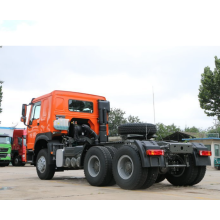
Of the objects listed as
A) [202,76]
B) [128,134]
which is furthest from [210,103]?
[128,134]

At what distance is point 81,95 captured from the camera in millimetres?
10977

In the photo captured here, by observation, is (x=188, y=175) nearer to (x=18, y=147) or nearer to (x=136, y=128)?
(x=136, y=128)

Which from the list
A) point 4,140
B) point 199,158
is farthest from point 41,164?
point 4,140

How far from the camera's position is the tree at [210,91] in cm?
2677

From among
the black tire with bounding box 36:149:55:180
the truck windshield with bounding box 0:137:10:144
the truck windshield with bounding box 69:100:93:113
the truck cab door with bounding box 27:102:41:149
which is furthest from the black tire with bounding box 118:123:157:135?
the truck windshield with bounding box 0:137:10:144

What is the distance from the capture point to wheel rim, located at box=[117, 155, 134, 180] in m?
7.70

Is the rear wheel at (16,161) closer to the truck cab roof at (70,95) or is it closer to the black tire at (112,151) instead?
the truck cab roof at (70,95)

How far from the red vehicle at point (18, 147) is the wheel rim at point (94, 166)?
16.5 m

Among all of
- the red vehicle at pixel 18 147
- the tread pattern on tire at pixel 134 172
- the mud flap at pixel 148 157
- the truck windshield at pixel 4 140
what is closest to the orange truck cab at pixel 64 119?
the tread pattern on tire at pixel 134 172

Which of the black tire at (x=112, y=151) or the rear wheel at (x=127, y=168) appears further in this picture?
the black tire at (x=112, y=151)

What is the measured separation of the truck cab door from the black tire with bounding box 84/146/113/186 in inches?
113

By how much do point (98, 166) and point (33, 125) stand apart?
3.63 m

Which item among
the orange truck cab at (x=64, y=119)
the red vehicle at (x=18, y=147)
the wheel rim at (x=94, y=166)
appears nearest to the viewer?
the wheel rim at (x=94, y=166)

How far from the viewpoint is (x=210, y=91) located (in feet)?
88.8
